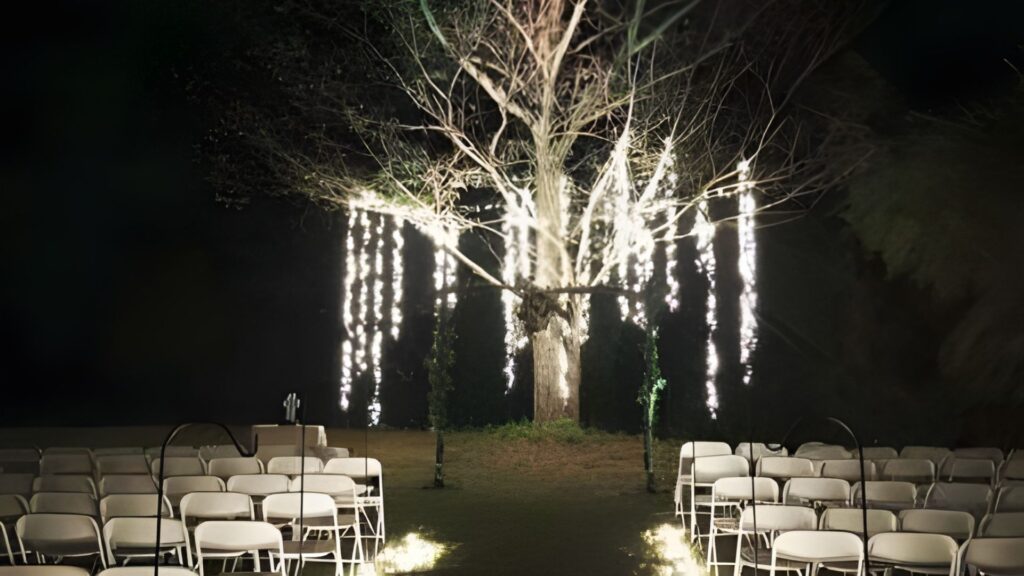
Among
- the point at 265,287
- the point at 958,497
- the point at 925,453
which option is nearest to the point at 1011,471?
the point at 925,453

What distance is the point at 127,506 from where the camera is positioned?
611 cm

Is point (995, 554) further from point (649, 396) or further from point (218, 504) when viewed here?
point (649, 396)

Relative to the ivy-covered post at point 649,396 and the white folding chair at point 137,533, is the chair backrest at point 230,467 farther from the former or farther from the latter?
the ivy-covered post at point 649,396

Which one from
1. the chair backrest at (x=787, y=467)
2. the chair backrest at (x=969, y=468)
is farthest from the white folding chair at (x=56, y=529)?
the chair backrest at (x=969, y=468)

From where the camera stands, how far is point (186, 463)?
8281 mm

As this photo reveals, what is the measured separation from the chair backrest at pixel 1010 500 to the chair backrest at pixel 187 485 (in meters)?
5.43

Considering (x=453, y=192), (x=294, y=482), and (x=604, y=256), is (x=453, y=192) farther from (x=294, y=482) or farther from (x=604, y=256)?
(x=294, y=482)

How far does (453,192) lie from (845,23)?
6.56 meters

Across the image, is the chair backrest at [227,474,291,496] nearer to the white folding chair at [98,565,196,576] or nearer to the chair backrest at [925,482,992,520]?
the white folding chair at [98,565,196,576]

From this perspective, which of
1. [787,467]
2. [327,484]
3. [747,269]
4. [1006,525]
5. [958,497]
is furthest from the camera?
[747,269]

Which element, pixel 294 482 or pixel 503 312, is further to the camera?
pixel 503 312

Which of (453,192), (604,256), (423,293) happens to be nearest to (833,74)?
(604,256)

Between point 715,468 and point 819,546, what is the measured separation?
359cm

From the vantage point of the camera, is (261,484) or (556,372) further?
(556,372)
